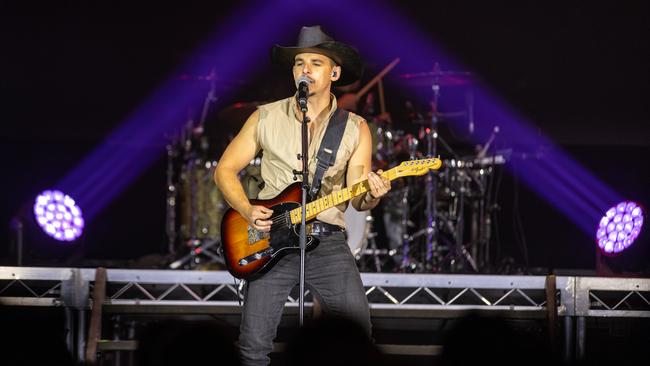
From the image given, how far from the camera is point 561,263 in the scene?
428 inches

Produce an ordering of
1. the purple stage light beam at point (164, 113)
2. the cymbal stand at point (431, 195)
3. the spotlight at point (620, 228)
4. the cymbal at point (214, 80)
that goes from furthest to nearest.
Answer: the purple stage light beam at point (164, 113), the cymbal at point (214, 80), the cymbal stand at point (431, 195), the spotlight at point (620, 228)

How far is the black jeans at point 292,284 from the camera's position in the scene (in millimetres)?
5008

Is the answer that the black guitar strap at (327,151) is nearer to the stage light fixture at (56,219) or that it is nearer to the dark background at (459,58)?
the stage light fixture at (56,219)

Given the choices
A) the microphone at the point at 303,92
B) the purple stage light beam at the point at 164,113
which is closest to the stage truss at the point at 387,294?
the microphone at the point at 303,92

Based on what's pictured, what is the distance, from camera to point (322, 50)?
17.5 feet

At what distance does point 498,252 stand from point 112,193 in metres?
4.94

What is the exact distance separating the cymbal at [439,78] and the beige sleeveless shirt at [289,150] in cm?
450

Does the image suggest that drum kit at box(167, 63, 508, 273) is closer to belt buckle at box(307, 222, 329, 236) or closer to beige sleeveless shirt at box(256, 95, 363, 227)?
beige sleeveless shirt at box(256, 95, 363, 227)

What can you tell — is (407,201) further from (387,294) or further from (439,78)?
(387,294)

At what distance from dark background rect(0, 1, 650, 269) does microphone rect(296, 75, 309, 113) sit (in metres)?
5.69

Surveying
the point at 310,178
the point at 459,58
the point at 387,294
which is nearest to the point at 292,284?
the point at 310,178

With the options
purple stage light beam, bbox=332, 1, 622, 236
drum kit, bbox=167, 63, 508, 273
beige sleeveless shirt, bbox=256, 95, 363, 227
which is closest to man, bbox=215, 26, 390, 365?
beige sleeveless shirt, bbox=256, 95, 363, 227

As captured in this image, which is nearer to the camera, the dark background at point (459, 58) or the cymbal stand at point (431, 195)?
the cymbal stand at point (431, 195)

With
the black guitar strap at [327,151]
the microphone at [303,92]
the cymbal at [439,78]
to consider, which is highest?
the cymbal at [439,78]
